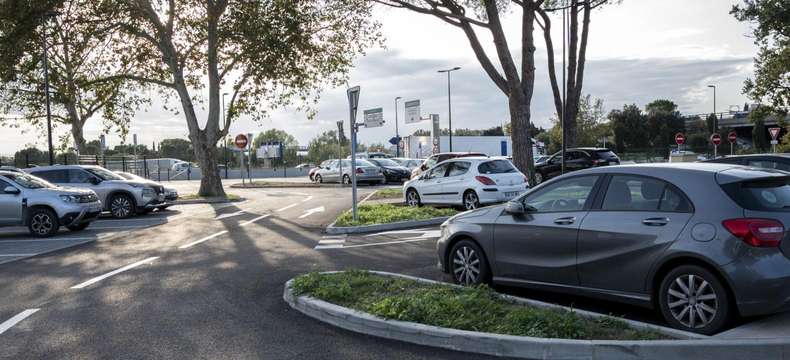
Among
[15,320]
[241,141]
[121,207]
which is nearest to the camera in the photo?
[15,320]

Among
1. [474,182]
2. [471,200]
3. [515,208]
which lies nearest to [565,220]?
[515,208]

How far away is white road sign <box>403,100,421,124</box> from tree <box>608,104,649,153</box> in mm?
38646

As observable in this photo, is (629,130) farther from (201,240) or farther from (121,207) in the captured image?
(201,240)

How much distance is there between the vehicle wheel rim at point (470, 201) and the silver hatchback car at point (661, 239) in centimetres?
916

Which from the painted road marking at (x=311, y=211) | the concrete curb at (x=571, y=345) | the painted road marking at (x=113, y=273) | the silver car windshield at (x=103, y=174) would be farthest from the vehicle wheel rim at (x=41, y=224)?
the concrete curb at (x=571, y=345)

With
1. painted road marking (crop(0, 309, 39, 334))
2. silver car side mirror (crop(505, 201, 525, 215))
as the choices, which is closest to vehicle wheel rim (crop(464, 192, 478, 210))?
silver car side mirror (crop(505, 201, 525, 215))

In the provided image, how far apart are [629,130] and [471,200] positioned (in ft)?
243

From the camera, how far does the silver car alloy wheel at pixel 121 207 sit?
1880 cm

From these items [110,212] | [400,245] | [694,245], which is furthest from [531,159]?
[694,245]

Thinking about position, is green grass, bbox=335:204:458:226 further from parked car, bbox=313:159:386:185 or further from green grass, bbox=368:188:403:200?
parked car, bbox=313:159:386:185

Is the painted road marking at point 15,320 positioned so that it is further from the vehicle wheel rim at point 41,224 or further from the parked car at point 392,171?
the parked car at point 392,171

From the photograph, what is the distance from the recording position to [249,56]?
82.4 feet

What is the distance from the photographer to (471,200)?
16.2 meters

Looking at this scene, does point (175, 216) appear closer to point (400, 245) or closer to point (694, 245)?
point (400, 245)
